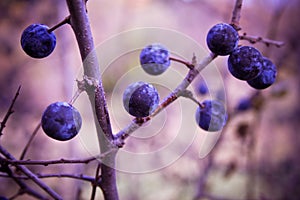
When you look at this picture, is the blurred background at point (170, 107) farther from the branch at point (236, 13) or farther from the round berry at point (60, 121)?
the round berry at point (60, 121)

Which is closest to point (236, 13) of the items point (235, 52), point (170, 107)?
point (235, 52)

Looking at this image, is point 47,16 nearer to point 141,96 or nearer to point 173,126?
point 173,126

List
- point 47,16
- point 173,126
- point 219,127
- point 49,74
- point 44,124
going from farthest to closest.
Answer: point 49,74, point 173,126, point 47,16, point 219,127, point 44,124

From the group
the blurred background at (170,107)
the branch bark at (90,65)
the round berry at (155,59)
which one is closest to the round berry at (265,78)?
the round berry at (155,59)

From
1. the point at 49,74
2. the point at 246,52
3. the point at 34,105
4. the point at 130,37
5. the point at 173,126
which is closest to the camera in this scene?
the point at 246,52

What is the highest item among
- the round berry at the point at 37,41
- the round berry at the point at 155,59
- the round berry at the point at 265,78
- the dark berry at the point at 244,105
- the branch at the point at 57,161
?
the dark berry at the point at 244,105

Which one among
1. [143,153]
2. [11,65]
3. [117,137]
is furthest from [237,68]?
[11,65]
